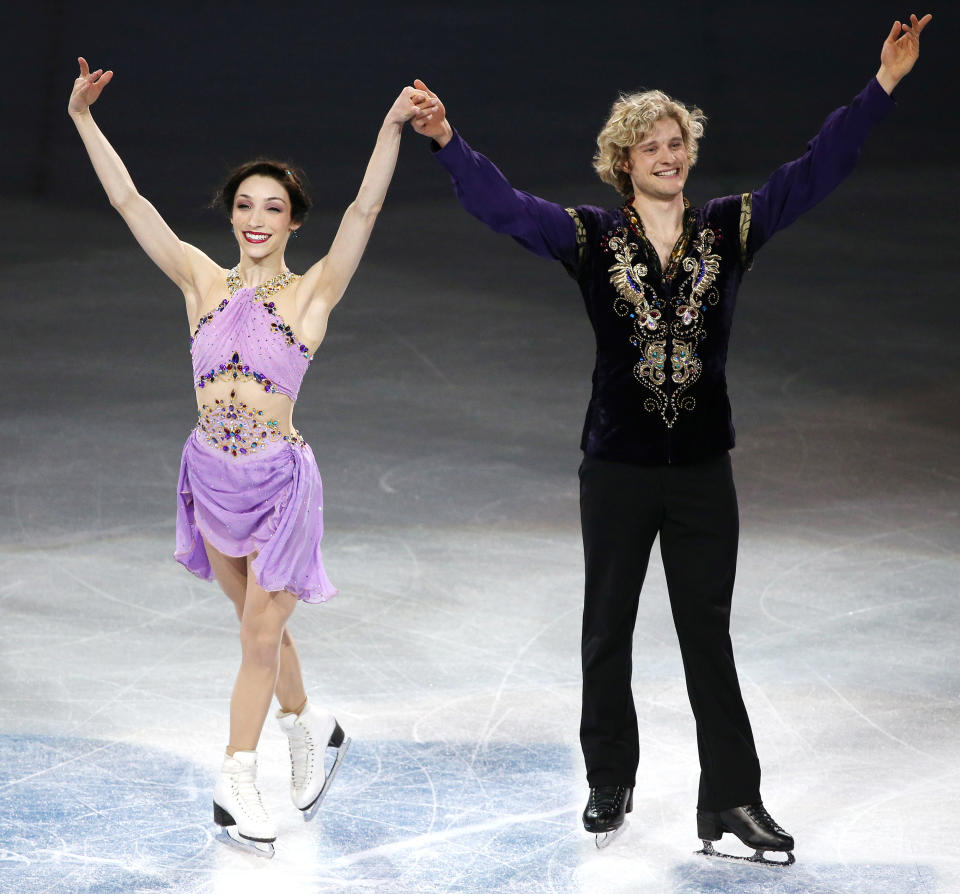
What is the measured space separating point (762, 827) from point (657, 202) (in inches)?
56.4

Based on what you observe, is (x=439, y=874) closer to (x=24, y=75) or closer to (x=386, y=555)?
(x=386, y=555)

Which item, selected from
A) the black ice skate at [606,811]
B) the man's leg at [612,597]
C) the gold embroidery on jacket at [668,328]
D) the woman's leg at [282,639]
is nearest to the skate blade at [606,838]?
the black ice skate at [606,811]

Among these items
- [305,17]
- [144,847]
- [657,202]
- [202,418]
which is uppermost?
[305,17]

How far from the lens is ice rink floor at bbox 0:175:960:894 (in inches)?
143

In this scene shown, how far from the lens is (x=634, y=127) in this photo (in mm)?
3611

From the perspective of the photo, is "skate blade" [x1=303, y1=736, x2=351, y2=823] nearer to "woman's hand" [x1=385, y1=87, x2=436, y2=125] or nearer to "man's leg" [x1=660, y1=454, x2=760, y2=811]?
"man's leg" [x1=660, y1=454, x2=760, y2=811]

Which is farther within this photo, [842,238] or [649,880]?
[842,238]

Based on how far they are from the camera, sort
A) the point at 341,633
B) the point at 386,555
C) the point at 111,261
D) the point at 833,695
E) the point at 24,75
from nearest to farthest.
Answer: the point at 833,695
the point at 341,633
the point at 386,555
the point at 111,261
the point at 24,75

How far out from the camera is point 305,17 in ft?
39.0

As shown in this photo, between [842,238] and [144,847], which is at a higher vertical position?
[842,238]

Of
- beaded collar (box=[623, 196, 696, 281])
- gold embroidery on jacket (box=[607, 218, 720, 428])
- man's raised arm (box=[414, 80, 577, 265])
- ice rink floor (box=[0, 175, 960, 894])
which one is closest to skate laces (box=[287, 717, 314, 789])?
ice rink floor (box=[0, 175, 960, 894])

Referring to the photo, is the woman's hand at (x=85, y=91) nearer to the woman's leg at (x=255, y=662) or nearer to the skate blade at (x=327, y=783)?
the woman's leg at (x=255, y=662)

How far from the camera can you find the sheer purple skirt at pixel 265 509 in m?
3.65

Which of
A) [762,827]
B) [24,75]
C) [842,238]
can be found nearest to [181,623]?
[762,827]
